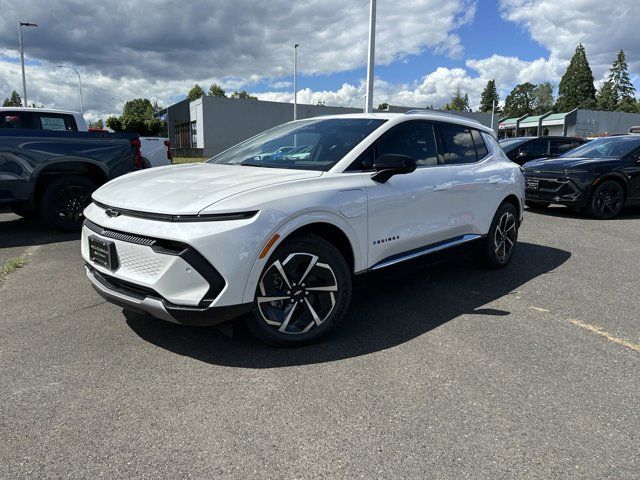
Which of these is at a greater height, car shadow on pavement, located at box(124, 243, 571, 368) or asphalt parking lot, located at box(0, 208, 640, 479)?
car shadow on pavement, located at box(124, 243, 571, 368)

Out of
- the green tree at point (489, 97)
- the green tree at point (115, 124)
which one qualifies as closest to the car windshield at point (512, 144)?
the green tree at point (115, 124)

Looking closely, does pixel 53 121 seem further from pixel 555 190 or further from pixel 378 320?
pixel 555 190

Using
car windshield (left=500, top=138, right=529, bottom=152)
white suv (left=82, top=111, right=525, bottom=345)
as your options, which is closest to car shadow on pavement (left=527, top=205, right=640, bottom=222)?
car windshield (left=500, top=138, right=529, bottom=152)

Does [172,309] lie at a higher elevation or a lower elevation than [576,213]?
higher

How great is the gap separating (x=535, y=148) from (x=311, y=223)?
12917 mm

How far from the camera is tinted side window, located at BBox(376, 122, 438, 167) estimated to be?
157 inches

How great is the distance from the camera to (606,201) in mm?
9336

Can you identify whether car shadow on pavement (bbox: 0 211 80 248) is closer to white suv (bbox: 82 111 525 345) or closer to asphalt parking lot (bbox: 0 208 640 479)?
asphalt parking lot (bbox: 0 208 640 479)

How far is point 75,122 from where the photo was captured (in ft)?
29.7

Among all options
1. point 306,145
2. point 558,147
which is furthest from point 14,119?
point 558,147

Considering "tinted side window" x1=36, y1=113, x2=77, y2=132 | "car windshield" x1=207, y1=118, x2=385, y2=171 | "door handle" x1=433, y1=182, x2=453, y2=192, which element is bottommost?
"door handle" x1=433, y1=182, x2=453, y2=192

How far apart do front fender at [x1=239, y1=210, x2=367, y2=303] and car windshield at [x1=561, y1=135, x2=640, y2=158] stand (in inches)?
333

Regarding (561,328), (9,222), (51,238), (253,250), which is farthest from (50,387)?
(9,222)

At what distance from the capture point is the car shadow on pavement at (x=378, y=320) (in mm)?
3295
